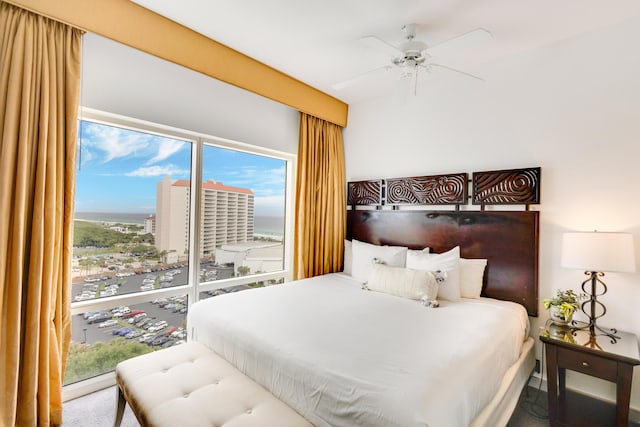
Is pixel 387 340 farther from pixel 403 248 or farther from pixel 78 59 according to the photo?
pixel 78 59

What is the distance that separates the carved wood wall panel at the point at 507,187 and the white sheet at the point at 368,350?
0.86 m

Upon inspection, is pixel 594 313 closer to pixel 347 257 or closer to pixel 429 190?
pixel 429 190

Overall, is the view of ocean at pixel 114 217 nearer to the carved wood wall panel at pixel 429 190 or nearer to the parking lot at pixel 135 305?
the parking lot at pixel 135 305

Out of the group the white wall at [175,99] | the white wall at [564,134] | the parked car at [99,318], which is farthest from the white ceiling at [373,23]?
the parked car at [99,318]

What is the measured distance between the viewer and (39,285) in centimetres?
175

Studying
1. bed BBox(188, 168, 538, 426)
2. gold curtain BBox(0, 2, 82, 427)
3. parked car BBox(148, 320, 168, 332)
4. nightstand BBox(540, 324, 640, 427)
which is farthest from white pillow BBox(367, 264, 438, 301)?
gold curtain BBox(0, 2, 82, 427)

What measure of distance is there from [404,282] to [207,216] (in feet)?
6.26

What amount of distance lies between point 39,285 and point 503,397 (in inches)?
107

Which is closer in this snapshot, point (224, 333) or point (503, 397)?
point (503, 397)

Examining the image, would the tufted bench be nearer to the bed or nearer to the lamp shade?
the bed

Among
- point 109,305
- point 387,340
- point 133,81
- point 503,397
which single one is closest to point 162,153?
point 133,81

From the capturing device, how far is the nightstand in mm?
1663

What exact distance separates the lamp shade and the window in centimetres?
274

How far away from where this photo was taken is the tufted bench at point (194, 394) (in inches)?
49.3
